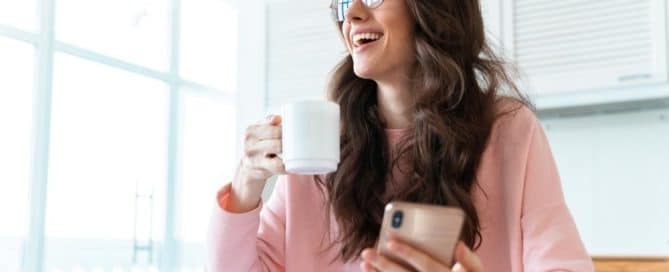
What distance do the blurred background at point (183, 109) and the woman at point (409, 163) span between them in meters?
1.18

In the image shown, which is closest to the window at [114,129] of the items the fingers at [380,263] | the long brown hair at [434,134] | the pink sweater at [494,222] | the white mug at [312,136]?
the pink sweater at [494,222]

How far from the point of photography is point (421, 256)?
0.76 metres

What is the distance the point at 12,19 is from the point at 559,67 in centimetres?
199

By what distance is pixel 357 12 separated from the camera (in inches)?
48.4

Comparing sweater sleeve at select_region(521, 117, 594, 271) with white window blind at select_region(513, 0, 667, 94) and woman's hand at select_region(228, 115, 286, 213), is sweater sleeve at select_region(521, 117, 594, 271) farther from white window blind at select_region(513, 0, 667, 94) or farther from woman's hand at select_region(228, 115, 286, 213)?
white window blind at select_region(513, 0, 667, 94)

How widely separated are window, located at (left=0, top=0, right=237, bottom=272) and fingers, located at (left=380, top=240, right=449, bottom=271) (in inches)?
88.9

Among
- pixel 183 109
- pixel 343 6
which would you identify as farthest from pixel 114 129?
pixel 343 6

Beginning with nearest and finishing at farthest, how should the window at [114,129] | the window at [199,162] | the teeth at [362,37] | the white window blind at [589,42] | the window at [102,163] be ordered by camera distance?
the teeth at [362,37] < the white window blind at [589,42] < the window at [114,129] < the window at [102,163] < the window at [199,162]

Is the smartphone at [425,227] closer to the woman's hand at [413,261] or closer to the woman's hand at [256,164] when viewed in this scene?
the woman's hand at [413,261]

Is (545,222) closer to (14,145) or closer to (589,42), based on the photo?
(589,42)

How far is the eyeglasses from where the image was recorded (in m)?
1.23

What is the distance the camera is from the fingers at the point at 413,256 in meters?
0.76

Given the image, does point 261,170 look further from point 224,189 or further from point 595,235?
point 595,235

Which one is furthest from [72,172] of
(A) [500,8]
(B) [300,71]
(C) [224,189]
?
(C) [224,189]
